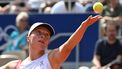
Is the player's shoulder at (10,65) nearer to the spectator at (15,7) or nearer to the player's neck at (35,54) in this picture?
the player's neck at (35,54)

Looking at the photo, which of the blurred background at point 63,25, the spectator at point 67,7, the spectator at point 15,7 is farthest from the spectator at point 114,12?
the spectator at point 15,7

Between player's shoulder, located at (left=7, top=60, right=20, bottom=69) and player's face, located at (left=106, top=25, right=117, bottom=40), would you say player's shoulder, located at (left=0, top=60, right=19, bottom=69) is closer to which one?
player's shoulder, located at (left=7, top=60, right=20, bottom=69)

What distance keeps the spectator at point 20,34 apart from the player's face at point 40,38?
16.8 feet

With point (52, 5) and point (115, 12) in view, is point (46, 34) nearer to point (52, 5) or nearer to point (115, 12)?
point (115, 12)

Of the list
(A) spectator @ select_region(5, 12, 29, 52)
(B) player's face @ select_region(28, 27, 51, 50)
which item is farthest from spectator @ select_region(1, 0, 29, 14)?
(B) player's face @ select_region(28, 27, 51, 50)

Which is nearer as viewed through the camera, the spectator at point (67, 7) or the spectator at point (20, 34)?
the spectator at point (20, 34)

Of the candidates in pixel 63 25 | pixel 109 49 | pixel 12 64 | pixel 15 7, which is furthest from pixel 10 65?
pixel 15 7

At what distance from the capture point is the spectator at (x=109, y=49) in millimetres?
9539

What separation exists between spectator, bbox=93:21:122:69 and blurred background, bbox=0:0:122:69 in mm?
517

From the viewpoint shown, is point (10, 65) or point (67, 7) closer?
point (10, 65)

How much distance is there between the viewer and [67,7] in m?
10.9

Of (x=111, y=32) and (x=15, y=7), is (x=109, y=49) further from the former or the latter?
(x=15, y=7)

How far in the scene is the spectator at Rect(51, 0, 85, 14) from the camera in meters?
10.8

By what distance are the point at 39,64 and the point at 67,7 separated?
5755 mm
